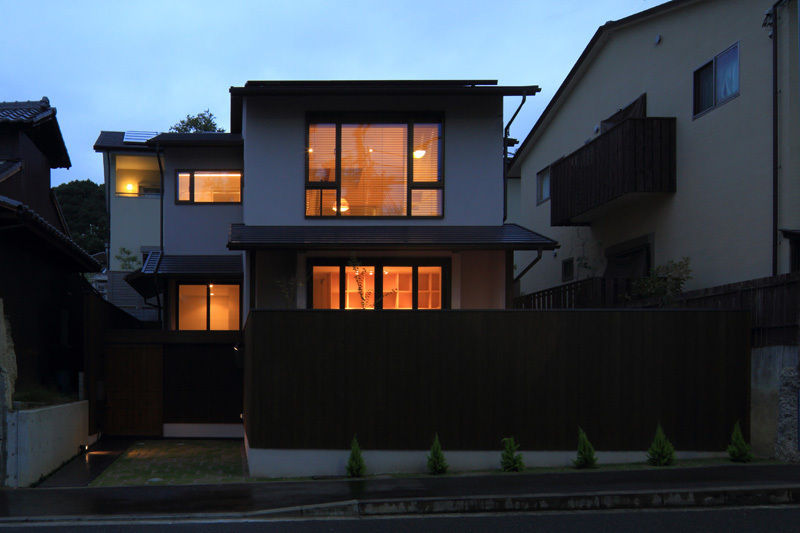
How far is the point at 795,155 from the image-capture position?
11859 mm

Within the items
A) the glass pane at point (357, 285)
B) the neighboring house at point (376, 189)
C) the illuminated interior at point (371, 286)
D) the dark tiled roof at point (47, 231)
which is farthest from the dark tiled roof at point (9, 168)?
the glass pane at point (357, 285)

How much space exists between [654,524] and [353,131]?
9.84 m

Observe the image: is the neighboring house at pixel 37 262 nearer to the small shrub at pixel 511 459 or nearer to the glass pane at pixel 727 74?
the small shrub at pixel 511 459

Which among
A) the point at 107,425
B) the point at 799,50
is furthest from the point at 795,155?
the point at 107,425

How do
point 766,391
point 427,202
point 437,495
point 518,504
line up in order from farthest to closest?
1. point 427,202
2. point 766,391
3. point 437,495
4. point 518,504

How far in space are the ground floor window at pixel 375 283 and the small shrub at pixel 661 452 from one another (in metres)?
5.62

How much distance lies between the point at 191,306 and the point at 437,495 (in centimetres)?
1172

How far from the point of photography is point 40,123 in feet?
55.7

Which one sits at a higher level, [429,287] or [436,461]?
[429,287]

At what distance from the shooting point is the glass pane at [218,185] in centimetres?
1861

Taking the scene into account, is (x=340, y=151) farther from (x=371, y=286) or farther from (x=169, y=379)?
(x=169, y=379)

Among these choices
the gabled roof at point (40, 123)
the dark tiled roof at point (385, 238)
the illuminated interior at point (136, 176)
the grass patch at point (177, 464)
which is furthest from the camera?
the illuminated interior at point (136, 176)

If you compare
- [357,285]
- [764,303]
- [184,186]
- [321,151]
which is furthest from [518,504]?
[184,186]

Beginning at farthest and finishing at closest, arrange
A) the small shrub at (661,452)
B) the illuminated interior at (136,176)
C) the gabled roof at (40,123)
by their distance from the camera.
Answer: the illuminated interior at (136,176) < the gabled roof at (40,123) < the small shrub at (661,452)
